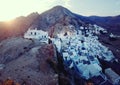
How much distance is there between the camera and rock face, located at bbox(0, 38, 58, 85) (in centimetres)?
3884

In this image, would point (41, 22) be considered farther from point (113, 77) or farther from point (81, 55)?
point (113, 77)

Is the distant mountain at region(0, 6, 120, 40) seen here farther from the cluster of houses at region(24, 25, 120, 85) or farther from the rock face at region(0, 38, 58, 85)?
the rock face at region(0, 38, 58, 85)

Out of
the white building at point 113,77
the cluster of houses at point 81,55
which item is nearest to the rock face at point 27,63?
the cluster of houses at point 81,55

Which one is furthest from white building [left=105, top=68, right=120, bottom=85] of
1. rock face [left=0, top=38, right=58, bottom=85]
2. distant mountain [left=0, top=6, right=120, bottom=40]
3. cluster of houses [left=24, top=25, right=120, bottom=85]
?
distant mountain [left=0, top=6, right=120, bottom=40]

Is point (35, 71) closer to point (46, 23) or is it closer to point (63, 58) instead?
point (63, 58)

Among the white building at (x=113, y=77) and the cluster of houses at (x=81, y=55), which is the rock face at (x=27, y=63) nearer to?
the cluster of houses at (x=81, y=55)

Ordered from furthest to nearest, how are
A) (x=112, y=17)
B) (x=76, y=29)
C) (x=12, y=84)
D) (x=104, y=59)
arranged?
(x=112, y=17) < (x=76, y=29) < (x=104, y=59) < (x=12, y=84)

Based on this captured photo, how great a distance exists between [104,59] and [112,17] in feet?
380

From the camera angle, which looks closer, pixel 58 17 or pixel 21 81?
pixel 21 81

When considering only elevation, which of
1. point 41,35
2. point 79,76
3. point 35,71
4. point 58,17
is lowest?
point 79,76

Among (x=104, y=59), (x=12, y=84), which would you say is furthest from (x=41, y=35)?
(x=12, y=84)

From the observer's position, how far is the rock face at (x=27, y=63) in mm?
38844

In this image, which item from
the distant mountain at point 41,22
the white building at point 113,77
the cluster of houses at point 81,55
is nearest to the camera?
the white building at point 113,77

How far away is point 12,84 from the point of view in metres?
36.2
